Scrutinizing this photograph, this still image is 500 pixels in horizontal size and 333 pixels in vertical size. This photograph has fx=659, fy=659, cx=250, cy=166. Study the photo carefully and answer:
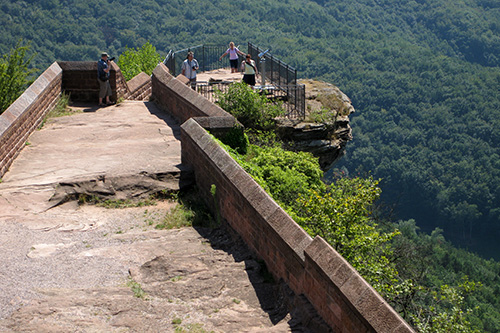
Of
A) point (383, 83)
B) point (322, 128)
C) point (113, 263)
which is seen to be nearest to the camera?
point (113, 263)

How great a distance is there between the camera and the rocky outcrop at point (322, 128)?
17156 mm

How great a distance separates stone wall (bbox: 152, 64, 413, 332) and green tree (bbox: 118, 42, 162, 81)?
22877mm

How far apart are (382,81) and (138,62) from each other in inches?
3368

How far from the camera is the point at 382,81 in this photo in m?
115

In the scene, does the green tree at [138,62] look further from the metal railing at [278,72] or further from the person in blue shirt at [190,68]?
the person in blue shirt at [190,68]

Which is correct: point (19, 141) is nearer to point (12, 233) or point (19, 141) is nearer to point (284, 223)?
point (12, 233)

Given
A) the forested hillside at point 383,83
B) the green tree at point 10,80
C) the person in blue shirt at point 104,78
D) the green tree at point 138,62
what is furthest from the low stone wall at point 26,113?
the forested hillside at point 383,83

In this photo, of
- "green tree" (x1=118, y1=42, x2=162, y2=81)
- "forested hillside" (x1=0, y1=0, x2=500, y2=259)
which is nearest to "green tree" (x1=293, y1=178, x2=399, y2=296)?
"green tree" (x1=118, y1=42, x2=162, y2=81)

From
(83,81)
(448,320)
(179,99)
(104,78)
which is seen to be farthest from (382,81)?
(448,320)

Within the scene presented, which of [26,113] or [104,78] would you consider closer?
[26,113]

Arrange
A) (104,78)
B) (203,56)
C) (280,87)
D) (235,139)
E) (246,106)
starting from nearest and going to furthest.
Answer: (235,139), (246,106), (104,78), (280,87), (203,56)

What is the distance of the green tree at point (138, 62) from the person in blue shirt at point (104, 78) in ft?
53.6

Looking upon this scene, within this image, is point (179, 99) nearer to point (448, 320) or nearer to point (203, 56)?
point (448, 320)

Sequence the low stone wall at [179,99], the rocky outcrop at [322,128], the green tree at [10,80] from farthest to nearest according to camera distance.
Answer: the green tree at [10,80]
the rocky outcrop at [322,128]
the low stone wall at [179,99]
